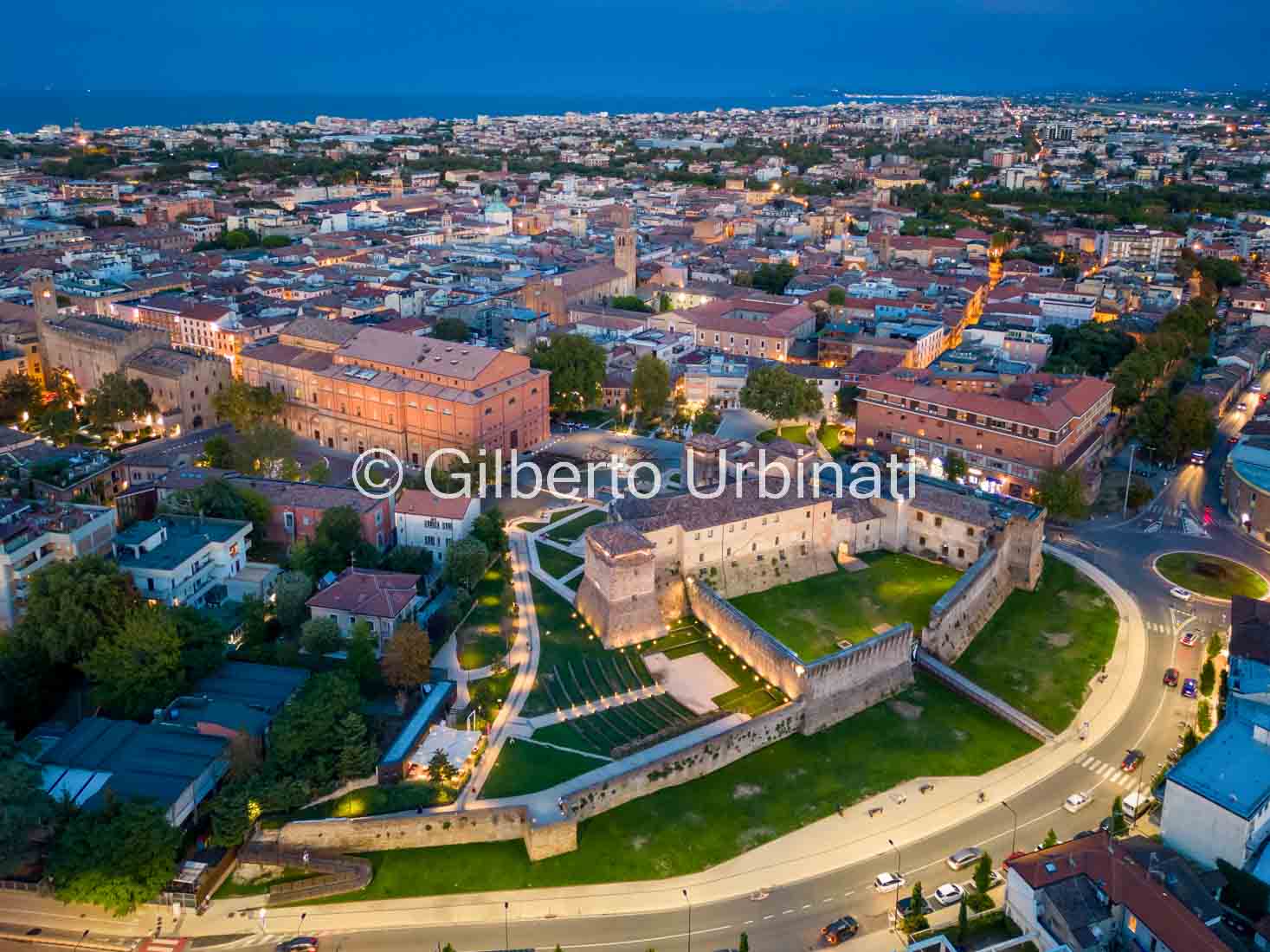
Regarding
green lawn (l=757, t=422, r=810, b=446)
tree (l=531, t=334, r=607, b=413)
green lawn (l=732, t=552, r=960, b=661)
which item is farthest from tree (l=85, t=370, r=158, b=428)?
green lawn (l=732, t=552, r=960, b=661)

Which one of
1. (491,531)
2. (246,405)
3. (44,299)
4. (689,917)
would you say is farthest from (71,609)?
(44,299)

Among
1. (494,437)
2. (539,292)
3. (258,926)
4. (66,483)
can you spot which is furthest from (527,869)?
(539,292)

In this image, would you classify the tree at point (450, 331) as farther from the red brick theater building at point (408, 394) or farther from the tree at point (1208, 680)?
the tree at point (1208, 680)

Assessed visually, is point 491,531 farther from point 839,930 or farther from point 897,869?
point 839,930

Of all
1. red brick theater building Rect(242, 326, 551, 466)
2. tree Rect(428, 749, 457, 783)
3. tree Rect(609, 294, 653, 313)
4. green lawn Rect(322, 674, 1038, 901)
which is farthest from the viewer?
tree Rect(609, 294, 653, 313)

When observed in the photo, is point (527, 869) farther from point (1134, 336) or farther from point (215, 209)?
point (215, 209)

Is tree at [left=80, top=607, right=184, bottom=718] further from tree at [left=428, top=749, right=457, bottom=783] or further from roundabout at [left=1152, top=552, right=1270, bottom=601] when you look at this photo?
roundabout at [left=1152, top=552, right=1270, bottom=601]
